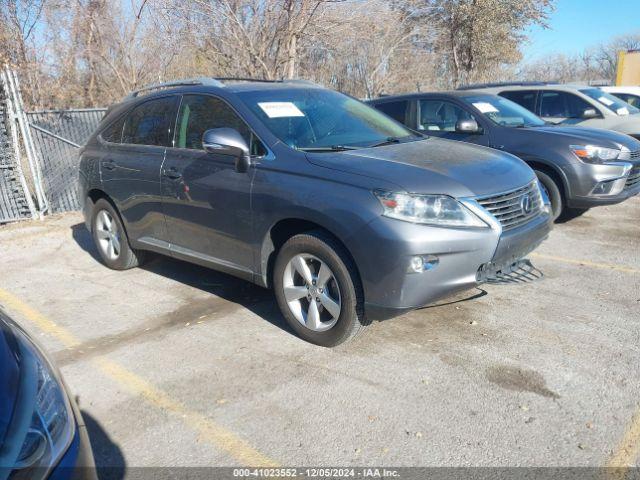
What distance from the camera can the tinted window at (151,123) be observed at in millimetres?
5008

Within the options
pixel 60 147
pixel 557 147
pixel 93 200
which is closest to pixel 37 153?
pixel 60 147

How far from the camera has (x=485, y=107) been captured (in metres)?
7.40

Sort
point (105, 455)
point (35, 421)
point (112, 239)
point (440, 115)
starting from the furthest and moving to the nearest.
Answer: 1. point (440, 115)
2. point (112, 239)
3. point (105, 455)
4. point (35, 421)

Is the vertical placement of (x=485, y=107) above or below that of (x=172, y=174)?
above

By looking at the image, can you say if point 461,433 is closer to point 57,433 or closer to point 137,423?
point 137,423

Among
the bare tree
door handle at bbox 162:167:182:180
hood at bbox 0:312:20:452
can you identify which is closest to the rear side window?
door handle at bbox 162:167:182:180

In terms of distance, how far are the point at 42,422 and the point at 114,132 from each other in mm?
4518

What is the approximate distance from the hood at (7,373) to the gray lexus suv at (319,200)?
2.02m

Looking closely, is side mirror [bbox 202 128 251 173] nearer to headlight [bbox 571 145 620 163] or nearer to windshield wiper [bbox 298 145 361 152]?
windshield wiper [bbox 298 145 361 152]

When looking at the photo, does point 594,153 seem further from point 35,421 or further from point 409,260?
point 35,421

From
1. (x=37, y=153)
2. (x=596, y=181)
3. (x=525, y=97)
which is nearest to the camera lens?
(x=596, y=181)

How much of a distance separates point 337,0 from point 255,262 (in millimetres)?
7864

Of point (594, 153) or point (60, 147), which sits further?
point (60, 147)

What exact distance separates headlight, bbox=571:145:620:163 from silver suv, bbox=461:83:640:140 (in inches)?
97.5
